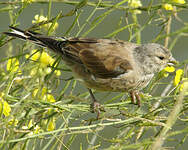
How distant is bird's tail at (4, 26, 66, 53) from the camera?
11.0 ft

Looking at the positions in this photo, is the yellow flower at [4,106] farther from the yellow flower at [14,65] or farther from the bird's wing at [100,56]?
the bird's wing at [100,56]

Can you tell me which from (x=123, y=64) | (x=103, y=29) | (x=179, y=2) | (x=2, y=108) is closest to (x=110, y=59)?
(x=123, y=64)

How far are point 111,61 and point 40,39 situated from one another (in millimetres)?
789

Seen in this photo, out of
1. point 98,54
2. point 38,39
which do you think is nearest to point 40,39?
point 38,39

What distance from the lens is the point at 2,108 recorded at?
8.30 ft

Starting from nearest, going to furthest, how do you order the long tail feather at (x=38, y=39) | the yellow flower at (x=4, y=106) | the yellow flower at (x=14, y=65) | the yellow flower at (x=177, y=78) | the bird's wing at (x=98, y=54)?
the yellow flower at (x=4, y=106)
the yellow flower at (x=14, y=65)
the yellow flower at (x=177, y=78)
the long tail feather at (x=38, y=39)
the bird's wing at (x=98, y=54)

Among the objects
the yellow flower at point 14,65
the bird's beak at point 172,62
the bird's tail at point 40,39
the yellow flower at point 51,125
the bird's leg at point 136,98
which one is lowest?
the yellow flower at point 51,125

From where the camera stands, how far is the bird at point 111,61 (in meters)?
3.96

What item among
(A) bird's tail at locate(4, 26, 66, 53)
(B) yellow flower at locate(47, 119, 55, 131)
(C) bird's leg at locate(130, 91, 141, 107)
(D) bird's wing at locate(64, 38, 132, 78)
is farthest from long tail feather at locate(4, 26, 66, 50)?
(C) bird's leg at locate(130, 91, 141, 107)

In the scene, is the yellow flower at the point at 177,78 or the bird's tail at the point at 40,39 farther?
the bird's tail at the point at 40,39

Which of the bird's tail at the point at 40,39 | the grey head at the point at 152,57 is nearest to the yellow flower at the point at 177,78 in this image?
the grey head at the point at 152,57

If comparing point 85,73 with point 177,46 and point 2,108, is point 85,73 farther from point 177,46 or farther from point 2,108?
point 177,46

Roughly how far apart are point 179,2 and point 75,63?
1277mm

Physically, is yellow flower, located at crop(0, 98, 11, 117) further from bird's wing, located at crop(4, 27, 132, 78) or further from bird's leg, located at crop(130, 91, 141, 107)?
bird's wing, located at crop(4, 27, 132, 78)
